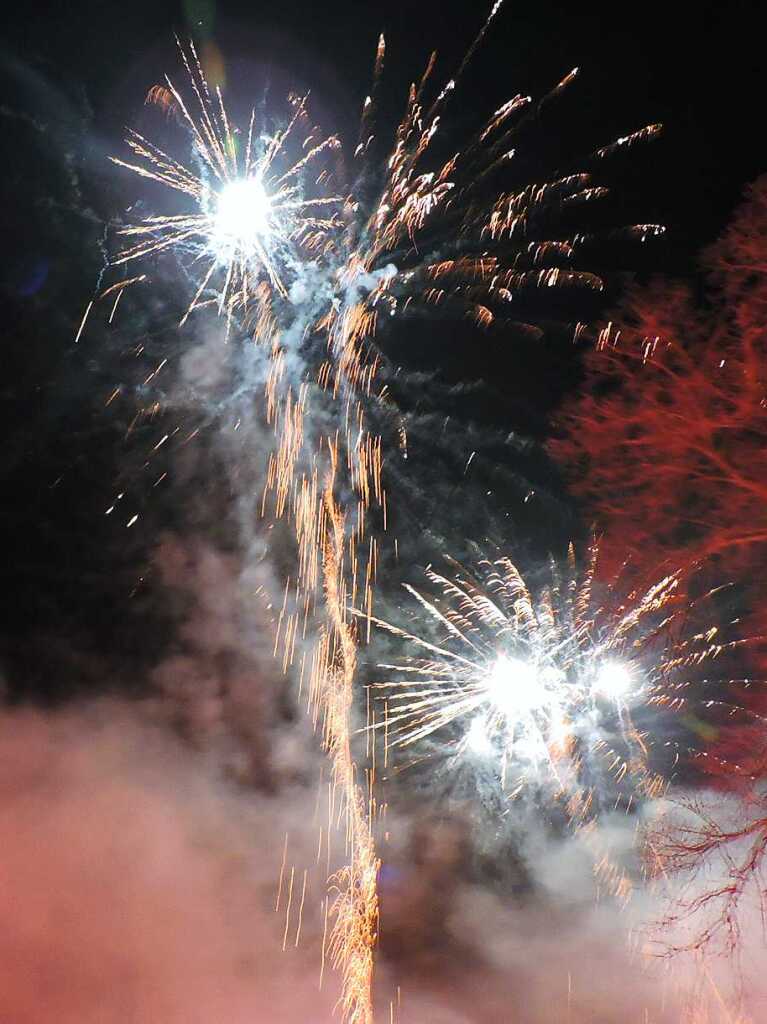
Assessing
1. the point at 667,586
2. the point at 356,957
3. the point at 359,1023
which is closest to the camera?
the point at 667,586

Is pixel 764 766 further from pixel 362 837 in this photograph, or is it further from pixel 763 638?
pixel 362 837

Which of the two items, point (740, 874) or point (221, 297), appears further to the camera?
point (221, 297)

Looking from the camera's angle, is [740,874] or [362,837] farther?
[362,837]

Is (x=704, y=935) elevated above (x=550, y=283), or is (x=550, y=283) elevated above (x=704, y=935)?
(x=550, y=283)

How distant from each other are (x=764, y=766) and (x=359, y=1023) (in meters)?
18.4

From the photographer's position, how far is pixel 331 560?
11375 millimetres

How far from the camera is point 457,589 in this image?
37.0 ft

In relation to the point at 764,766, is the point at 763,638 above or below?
above

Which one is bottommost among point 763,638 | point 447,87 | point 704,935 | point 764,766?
point 704,935

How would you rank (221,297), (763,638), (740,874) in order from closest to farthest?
1. (740,874)
2. (763,638)
3. (221,297)

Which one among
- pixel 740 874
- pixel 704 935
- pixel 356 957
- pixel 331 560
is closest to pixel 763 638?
pixel 740 874

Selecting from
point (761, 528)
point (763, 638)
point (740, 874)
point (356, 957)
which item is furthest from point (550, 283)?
point (356, 957)

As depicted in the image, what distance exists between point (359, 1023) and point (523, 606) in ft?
51.4

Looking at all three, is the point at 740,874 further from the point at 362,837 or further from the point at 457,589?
the point at 362,837
